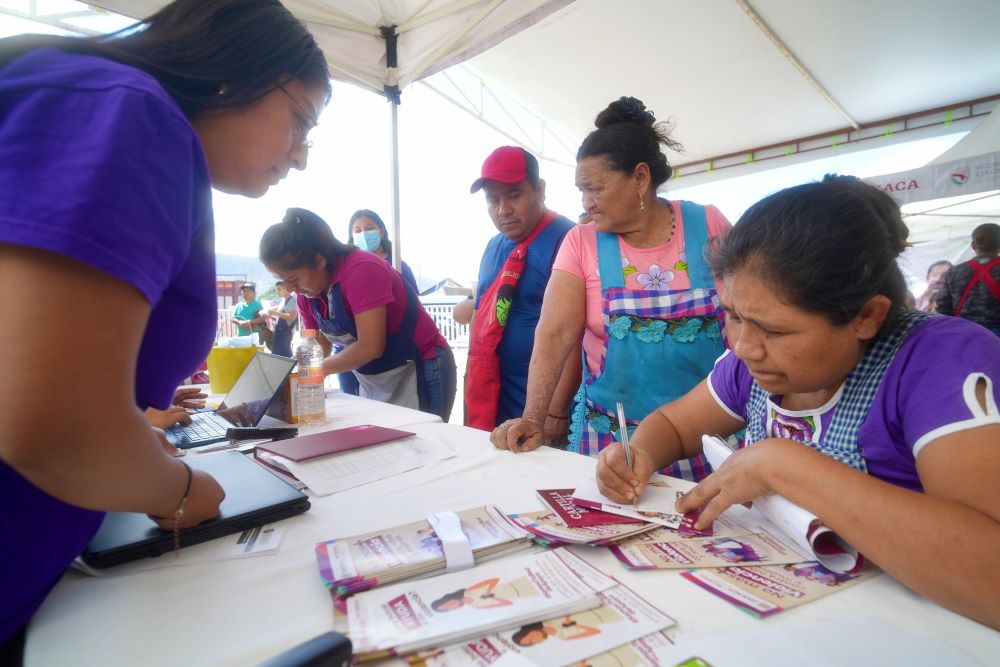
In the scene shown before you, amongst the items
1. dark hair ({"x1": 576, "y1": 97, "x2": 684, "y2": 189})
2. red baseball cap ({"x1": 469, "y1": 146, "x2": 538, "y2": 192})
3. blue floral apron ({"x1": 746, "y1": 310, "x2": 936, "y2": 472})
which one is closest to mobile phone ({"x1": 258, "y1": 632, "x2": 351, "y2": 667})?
blue floral apron ({"x1": 746, "y1": 310, "x2": 936, "y2": 472})

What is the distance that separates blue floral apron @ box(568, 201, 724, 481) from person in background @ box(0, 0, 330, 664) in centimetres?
104

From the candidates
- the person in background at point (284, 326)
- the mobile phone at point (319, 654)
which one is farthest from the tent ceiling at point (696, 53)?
the person in background at point (284, 326)

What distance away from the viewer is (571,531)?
765 millimetres

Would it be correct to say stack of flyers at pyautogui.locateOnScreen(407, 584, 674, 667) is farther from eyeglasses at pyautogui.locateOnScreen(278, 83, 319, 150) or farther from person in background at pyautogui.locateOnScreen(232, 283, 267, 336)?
person in background at pyautogui.locateOnScreen(232, 283, 267, 336)

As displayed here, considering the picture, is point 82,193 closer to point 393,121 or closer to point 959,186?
point 393,121

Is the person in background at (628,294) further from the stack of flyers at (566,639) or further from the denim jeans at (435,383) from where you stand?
the denim jeans at (435,383)

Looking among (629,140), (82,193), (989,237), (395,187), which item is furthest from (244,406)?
(989,237)

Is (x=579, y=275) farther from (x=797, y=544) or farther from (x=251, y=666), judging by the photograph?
(x=251, y=666)

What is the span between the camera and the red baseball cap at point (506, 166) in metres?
2.01

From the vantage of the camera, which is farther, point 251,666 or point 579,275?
point 579,275

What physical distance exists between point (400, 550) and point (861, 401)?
2.50 ft

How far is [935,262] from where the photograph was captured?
6293 millimetres

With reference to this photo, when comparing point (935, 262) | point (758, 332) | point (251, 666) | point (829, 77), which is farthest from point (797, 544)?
point (935, 262)

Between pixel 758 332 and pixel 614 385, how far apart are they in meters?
0.65
